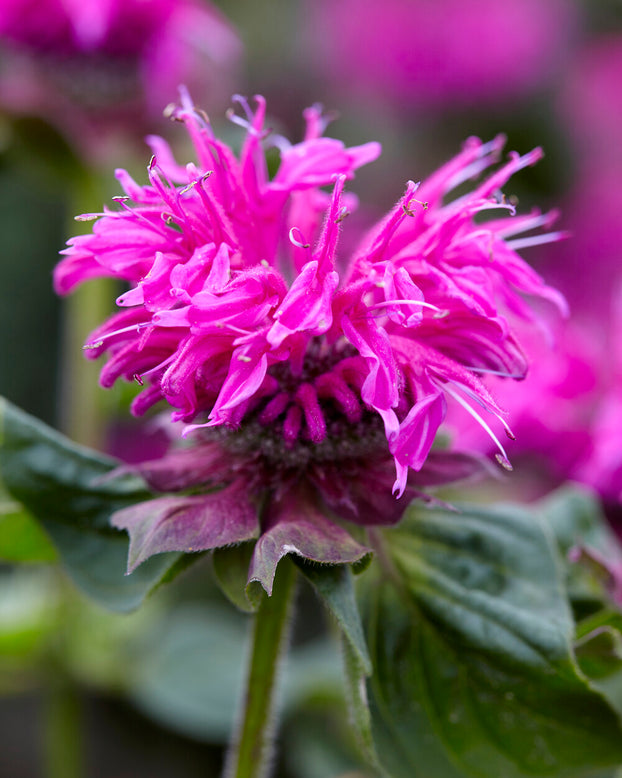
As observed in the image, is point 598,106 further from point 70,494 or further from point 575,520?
point 70,494

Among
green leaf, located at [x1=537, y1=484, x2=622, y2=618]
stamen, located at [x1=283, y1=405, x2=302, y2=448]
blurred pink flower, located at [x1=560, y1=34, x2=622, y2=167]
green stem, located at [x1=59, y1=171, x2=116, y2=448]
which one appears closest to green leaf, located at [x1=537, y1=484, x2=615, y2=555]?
green leaf, located at [x1=537, y1=484, x2=622, y2=618]

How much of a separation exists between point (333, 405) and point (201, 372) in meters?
0.09

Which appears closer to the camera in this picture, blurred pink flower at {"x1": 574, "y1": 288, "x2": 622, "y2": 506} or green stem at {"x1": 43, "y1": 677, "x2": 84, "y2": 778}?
blurred pink flower at {"x1": 574, "y1": 288, "x2": 622, "y2": 506}

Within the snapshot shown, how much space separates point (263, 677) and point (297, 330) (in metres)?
0.25

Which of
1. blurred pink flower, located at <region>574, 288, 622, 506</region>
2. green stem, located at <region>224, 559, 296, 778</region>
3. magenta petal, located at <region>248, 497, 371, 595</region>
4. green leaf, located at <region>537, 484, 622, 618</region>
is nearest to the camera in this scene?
magenta petal, located at <region>248, 497, 371, 595</region>

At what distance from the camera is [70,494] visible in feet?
2.23

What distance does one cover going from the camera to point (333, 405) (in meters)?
0.59

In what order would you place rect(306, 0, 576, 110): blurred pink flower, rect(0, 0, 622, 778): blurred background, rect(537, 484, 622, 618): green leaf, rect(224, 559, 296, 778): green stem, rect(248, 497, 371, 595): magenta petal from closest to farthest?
rect(248, 497, 371, 595): magenta petal, rect(224, 559, 296, 778): green stem, rect(537, 484, 622, 618): green leaf, rect(0, 0, 622, 778): blurred background, rect(306, 0, 576, 110): blurred pink flower

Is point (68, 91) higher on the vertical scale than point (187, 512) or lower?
higher

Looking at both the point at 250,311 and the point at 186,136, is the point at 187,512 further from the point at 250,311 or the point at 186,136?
the point at 186,136

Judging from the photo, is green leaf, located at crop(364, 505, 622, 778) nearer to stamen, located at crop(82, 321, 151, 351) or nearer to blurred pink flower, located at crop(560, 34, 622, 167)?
stamen, located at crop(82, 321, 151, 351)

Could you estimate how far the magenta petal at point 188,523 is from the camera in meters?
0.52

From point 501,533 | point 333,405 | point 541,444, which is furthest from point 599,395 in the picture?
point 333,405

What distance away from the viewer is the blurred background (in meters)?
1.03
